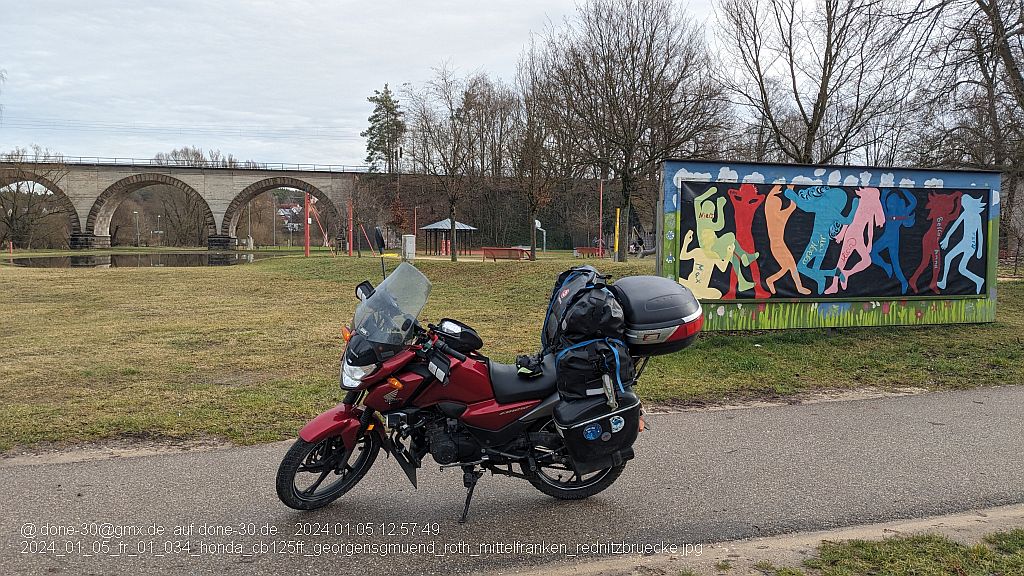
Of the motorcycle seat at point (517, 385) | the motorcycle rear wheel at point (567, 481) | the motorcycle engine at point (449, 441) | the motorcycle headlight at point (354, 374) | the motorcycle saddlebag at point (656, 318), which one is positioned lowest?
the motorcycle rear wheel at point (567, 481)

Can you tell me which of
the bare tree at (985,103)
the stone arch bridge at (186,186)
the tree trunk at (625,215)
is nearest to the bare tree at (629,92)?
the tree trunk at (625,215)

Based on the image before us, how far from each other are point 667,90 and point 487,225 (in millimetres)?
38298

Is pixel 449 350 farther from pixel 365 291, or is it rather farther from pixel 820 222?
pixel 820 222

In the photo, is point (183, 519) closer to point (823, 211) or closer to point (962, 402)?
point (962, 402)

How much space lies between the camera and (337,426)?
391 centimetres

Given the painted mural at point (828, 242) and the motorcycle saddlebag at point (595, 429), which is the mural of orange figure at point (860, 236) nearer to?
the painted mural at point (828, 242)

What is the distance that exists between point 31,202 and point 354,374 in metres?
68.2

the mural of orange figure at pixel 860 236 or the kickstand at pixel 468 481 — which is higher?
the mural of orange figure at pixel 860 236

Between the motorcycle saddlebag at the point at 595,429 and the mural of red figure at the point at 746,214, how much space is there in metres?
6.38

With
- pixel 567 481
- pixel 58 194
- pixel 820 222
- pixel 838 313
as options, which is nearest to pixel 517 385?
pixel 567 481

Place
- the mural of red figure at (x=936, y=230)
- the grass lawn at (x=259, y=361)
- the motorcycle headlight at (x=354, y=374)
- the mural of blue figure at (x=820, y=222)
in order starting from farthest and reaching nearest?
the mural of red figure at (x=936, y=230) → the mural of blue figure at (x=820, y=222) → the grass lawn at (x=259, y=361) → the motorcycle headlight at (x=354, y=374)

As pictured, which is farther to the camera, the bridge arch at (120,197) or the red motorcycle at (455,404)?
the bridge arch at (120,197)

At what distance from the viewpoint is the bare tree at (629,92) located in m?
25.8

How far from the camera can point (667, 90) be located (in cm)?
2603
